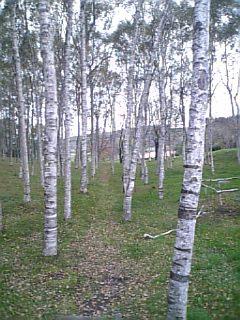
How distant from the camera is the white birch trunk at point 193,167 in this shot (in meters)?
6.39

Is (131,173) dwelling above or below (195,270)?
above

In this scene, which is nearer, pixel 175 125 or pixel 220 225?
pixel 220 225

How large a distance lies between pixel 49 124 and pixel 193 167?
232 inches

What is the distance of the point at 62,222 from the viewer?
15547 mm

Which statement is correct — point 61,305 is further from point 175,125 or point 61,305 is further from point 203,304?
point 175,125

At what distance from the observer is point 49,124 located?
11.1 m

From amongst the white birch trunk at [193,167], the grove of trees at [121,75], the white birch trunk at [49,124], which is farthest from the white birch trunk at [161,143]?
the white birch trunk at [193,167]

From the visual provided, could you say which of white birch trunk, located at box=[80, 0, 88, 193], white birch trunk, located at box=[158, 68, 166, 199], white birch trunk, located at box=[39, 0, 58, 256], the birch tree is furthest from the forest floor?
white birch trunk, located at box=[80, 0, 88, 193]

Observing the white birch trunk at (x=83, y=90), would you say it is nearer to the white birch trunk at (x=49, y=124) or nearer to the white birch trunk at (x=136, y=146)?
the white birch trunk at (x=136, y=146)

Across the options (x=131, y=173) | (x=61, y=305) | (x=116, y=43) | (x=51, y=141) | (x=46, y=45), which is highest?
(x=116, y=43)

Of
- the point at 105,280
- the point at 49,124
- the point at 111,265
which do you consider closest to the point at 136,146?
Answer: the point at 49,124

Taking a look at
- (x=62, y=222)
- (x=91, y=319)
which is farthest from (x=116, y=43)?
(x=91, y=319)

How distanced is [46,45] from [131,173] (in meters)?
7.16

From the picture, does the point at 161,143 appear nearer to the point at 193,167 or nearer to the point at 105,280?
the point at 105,280
